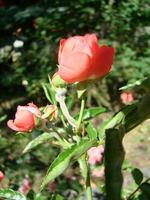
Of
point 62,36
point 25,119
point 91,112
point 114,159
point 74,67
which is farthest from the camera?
point 62,36

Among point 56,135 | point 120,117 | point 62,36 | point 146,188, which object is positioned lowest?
point 62,36

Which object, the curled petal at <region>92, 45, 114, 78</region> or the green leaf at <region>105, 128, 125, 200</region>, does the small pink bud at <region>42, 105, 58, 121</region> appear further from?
the green leaf at <region>105, 128, 125, 200</region>

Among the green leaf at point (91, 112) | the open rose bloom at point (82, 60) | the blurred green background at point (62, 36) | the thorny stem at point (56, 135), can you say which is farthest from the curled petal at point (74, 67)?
the blurred green background at point (62, 36)

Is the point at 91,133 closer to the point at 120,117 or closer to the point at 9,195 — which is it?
the point at 120,117

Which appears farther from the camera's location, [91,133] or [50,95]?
[50,95]

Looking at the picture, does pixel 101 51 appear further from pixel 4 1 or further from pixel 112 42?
pixel 4 1

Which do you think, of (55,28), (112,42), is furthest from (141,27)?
(55,28)

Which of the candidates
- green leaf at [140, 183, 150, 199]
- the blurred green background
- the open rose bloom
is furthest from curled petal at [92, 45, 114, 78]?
the blurred green background

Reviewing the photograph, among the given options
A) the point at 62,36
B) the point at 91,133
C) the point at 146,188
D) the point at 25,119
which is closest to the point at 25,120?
the point at 25,119
